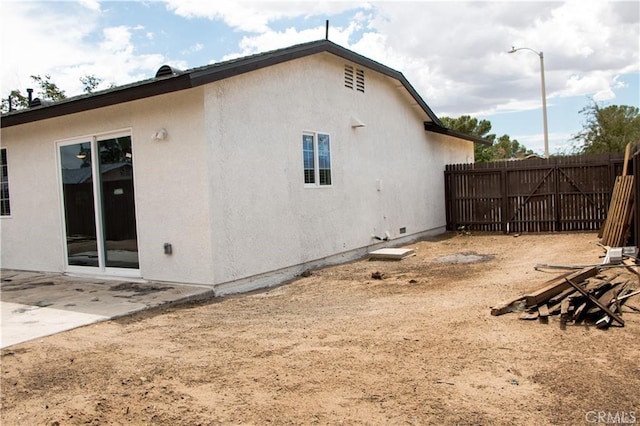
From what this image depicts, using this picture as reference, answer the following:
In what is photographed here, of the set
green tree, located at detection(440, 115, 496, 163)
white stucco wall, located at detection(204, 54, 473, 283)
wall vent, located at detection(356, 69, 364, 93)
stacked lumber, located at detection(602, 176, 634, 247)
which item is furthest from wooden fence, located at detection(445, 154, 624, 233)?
green tree, located at detection(440, 115, 496, 163)

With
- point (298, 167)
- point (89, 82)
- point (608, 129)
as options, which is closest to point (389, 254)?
point (298, 167)

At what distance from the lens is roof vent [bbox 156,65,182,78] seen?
7742 mm

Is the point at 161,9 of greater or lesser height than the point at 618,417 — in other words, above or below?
above

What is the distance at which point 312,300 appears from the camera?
7.55 m

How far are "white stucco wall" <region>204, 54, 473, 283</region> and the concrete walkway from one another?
1.06 metres

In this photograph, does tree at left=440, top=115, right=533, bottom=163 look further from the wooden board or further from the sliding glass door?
the sliding glass door

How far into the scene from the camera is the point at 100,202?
8.93 meters

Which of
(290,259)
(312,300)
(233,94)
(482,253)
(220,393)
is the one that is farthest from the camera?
(482,253)

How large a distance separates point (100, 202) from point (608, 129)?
27139 mm

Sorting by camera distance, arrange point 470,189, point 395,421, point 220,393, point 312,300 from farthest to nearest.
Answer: point 470,189
point 312,300
point 220,393
point 395,421

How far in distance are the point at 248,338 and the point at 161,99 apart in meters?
4.57

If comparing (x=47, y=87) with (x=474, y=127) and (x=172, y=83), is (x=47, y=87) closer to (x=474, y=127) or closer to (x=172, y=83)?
(x=172, y=83)

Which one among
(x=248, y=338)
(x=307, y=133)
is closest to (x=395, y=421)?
(x=248, y=338)

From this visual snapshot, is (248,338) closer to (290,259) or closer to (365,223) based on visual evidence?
(290,259)
